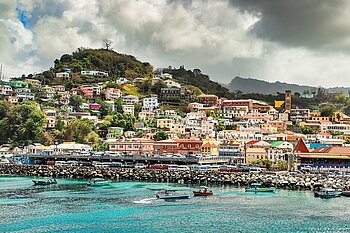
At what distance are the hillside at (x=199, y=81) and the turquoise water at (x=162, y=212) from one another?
103 meters

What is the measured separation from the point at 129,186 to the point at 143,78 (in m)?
94.5

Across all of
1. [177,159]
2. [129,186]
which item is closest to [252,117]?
[177,159]

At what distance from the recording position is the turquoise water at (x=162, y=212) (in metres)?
31.3

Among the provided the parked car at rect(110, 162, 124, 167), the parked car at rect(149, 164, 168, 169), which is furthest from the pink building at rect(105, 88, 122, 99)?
the parked car at rect(149, 164, 168, 169)

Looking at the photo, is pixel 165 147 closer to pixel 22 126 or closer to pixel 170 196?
pixel 22 126

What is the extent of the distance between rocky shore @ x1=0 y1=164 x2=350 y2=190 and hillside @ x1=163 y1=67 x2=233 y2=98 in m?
87.4

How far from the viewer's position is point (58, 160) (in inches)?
2884

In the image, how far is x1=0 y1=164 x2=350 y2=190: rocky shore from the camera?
50.0m

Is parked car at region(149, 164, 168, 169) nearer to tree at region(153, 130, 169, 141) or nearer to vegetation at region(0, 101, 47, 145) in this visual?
tree at region(153, 130, 169, 141)

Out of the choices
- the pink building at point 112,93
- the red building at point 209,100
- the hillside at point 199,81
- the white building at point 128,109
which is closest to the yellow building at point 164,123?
the white building at point 128,109

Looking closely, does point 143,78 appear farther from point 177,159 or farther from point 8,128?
point 177,159

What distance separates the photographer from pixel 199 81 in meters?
164

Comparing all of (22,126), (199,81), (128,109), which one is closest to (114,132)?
(22,126)

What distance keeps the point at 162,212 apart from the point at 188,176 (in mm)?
20068
